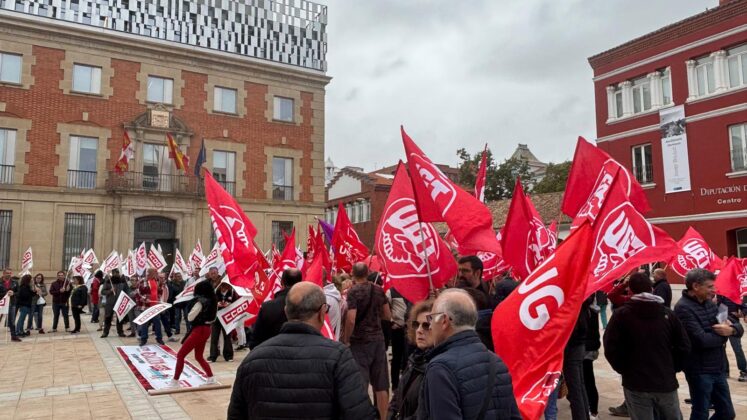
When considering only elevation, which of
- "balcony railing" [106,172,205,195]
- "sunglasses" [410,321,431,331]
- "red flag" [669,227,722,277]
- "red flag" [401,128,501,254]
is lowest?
"sunglasses" [410,321,431,331]

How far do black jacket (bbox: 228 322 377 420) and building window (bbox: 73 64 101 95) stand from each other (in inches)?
967

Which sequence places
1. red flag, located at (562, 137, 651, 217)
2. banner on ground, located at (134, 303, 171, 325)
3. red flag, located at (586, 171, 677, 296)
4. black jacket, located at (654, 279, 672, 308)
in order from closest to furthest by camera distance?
red flag, located at (586, 171, 677, 296) → red flag, located at (562, 137, 651, 217) → black jacket, located at (654, 279, 672, 308) → banner on ground, located at (134, 303, 171, 325)

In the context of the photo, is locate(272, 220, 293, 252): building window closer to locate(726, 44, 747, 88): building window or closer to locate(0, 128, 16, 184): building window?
locate(0, 128, 16, 184): building window

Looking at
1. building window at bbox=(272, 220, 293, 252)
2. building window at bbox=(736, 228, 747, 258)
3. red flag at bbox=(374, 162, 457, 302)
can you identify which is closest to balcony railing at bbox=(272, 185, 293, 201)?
building window at bbox=(272, 220, 293, 252)

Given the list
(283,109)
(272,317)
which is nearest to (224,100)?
(283,109)

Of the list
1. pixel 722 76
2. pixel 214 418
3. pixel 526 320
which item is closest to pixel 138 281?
pixel 214 418

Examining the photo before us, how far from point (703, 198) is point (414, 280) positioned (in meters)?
19.9

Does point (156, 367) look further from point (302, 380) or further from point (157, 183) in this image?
point (157, 183)

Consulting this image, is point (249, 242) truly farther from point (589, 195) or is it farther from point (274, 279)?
point (589, 195)

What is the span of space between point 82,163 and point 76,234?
3.15 metres

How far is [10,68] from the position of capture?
22359mm

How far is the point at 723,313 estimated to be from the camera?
612 cm

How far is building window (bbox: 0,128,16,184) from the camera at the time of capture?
873 inches

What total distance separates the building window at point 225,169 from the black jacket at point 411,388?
950 inches
